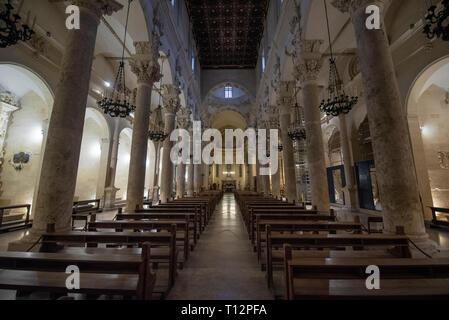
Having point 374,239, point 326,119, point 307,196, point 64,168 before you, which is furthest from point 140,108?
point 307,196

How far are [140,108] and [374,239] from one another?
6863mm

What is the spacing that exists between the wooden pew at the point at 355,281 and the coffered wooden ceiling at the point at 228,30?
15.3 m

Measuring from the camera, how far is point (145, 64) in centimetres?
677

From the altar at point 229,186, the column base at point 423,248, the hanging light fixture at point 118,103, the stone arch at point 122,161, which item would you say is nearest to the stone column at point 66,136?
the hanging light fixture at point 118,103

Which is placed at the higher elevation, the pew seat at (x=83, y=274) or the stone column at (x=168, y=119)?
the stone column at (x=168, y=119)

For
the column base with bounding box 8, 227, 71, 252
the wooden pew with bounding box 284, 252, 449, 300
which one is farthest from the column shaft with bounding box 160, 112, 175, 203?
the wooden pew with bounding box 284, 252, 449, 300

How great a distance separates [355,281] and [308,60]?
6.82 meters

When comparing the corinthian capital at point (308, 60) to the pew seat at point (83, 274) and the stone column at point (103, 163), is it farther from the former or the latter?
the stone column at point (103, 163)

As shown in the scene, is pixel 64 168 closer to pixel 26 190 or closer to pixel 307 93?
pixel 307 93

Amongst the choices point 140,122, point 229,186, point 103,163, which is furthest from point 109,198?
point 229,186

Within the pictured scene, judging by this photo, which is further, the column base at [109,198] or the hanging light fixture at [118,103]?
the column base at [109,198]

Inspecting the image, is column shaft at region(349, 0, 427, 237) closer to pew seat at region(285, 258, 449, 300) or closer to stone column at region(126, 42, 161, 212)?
pew seat at region(285, 258, 449, 300)

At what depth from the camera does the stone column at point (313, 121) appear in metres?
5.82

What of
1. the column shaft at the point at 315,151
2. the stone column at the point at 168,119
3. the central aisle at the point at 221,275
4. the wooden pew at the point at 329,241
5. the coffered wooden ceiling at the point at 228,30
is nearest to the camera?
the central aisle at the point at 221,275
